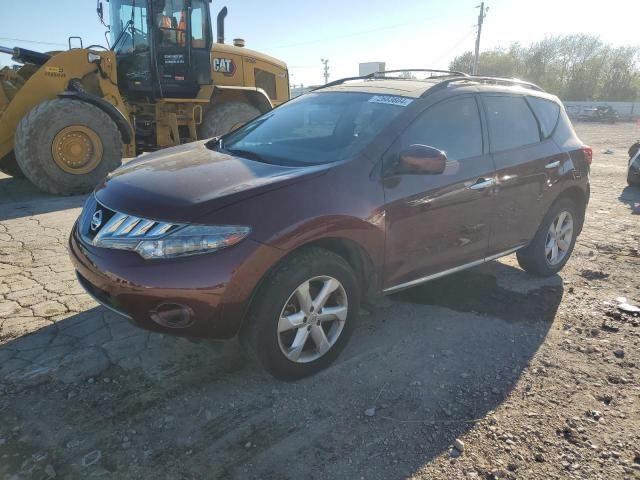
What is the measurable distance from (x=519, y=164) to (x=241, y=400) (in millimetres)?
2851

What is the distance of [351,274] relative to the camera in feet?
9.44

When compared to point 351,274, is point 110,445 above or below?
below

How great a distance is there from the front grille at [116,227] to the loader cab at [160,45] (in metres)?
6.17

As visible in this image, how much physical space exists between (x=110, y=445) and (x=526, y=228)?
11.7ft

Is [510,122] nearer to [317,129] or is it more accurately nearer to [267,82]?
[317,129]

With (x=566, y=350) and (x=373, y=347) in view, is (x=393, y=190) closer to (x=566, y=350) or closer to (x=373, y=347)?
(x=373, y=347)

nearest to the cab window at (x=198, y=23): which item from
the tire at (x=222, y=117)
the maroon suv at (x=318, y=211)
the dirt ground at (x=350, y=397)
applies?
the tire at (x=222, y=117)

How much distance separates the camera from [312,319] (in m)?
2.79

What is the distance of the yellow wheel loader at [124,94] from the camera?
6.92 m

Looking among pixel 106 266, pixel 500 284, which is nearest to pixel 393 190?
pixel 106 266

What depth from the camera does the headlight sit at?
2377 mm

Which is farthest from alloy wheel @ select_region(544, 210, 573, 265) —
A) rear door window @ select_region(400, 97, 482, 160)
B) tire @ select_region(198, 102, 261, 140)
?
tire @ select_region(198, 102, 261, 140)

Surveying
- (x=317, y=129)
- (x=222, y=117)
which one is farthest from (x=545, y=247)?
(x=222, y=117)

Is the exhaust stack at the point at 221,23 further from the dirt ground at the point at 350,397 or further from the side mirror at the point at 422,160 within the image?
the side mirror at the point at 422,160
